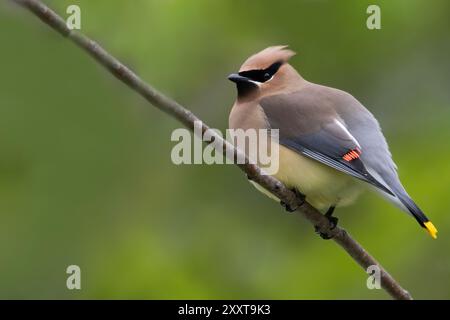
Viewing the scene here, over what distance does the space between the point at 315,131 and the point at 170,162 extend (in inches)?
74.2

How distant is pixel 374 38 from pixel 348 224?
1249mm

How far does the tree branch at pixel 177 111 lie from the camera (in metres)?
4.24

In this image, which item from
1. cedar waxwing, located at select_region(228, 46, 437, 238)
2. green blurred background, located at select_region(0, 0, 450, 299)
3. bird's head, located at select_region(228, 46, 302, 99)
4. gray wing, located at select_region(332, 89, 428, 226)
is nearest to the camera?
gray wing, located at select_region(332, 89, 428, 226)

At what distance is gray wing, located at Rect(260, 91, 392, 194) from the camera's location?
591 centimetres

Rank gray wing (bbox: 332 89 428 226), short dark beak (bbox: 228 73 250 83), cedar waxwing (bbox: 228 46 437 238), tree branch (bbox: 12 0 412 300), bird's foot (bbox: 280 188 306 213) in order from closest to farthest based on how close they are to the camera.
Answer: tree branch (bbox: 12 0 412 300) < gray wing (bbox: 332 89 428 226) < bird's foot (bbox: 280 188 306 213) < cedar waxwing (bbox: 228 46 437 238) < short dark beak (bbox: 228 73 250 83)

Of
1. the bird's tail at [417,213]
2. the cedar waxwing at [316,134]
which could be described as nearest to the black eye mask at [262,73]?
the cedar waxwing at [316,134]

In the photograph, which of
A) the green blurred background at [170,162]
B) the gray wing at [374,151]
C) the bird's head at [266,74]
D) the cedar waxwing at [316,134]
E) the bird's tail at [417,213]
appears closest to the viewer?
the bird's tail at [417,213]

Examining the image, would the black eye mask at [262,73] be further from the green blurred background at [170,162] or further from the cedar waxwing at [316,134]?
the green blurred background at [170,162]

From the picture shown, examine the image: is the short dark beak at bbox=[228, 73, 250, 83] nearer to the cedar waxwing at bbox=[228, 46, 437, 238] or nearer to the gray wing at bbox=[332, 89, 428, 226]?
the cedar waxwing at bbox=[228, 46, 437, 238]

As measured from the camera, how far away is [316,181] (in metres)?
5.98

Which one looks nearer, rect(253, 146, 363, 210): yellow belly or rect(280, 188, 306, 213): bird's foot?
rect(280, 188, 306, 213): bird's foot

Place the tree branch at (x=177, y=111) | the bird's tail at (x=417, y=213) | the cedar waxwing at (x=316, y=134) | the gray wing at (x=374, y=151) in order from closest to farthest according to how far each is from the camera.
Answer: the tree branch at (x=177, y=111) → the bird's tail at (x=417, y=213) → the gray wing at (x=374, y=151) → the cedar waxwing at (x=316, y=134)

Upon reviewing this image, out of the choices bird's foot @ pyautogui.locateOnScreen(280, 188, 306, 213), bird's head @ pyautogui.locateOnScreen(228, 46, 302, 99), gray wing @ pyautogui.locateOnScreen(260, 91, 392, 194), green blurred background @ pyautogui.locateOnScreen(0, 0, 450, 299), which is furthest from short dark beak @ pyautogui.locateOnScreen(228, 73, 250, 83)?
bird's foot @ pyautogui.locateOnScreen(280, 188, 306, 213)
